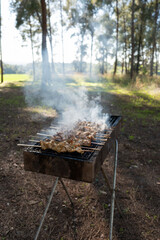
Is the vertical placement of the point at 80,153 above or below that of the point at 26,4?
below

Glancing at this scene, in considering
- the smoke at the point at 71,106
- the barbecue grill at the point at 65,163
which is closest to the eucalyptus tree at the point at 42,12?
the smoke at the point at 71,106

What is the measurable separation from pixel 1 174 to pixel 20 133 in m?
2.21

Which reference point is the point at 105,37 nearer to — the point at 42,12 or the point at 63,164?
the point at 42,12

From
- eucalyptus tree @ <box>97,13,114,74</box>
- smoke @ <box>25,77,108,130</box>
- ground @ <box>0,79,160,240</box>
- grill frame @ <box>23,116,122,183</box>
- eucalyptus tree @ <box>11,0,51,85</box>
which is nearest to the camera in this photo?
grill frame @ <box>23,116,122,183</box>

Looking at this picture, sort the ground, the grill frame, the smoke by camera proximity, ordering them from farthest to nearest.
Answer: the smoke → the ground → the grill frame

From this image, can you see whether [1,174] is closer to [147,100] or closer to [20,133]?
[20,133]

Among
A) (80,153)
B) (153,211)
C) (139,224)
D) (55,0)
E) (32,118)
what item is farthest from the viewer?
(55,0)

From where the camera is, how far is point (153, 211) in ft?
9.93

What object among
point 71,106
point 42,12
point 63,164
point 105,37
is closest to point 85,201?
point 63,164

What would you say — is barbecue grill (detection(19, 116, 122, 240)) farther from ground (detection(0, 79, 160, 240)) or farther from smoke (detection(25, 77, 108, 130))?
ground (detection(0, 79, 160, 240))

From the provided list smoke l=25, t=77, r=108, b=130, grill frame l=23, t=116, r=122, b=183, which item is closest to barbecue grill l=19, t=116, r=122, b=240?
grill frame l=23, t=116, r=122, b=183

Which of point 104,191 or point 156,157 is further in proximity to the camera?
point 156,157

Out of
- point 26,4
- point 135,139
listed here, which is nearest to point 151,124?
point 135,139

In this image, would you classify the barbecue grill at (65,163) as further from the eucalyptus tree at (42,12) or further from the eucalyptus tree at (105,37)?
the eucalyptus tree at (105,37)
